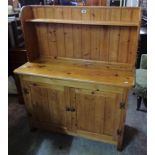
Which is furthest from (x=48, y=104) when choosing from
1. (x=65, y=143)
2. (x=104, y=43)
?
(x=104, y=43)

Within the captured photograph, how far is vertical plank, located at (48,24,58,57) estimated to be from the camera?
5.96ft

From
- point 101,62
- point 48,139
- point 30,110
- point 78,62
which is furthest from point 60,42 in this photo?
point 48,139

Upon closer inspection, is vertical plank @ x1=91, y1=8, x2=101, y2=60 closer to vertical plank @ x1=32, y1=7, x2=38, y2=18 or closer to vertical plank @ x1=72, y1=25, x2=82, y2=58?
vertical plank @ x1=72, y1=25, x2=82, y2=58

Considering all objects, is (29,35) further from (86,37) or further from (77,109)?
(77,109)

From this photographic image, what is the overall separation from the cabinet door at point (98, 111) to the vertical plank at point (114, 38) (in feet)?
1.42

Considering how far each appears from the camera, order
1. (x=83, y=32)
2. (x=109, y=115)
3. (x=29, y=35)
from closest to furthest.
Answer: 1. (x=109, y=115)
2. (x=83, y=32)
3. (x=29, y=35)

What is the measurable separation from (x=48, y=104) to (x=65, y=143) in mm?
482

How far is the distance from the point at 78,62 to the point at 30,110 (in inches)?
30.1

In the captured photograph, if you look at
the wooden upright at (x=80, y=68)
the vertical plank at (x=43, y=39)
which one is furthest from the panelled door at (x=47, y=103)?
the vertical plank at (x=43, y=39)

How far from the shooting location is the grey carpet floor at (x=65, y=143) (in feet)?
5.82

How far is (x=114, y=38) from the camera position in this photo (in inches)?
65.2

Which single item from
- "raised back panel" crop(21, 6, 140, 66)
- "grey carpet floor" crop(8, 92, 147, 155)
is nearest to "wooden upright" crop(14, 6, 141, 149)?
"raised back panel" crop(21, 6, 140, 66)
